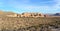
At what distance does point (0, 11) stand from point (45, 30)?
93934mm

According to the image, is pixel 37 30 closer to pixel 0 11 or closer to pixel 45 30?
pixel 45 30

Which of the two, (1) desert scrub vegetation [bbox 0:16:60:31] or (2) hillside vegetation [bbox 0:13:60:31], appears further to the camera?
(1) desert scrub vegetation [bbox 0:16:60:31]

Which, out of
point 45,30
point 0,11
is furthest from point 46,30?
point 0,11

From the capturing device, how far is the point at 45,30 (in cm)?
2391

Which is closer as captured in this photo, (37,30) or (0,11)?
(37,30)

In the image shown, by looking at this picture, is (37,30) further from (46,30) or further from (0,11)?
(0,11)

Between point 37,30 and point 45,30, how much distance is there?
3.77 feet

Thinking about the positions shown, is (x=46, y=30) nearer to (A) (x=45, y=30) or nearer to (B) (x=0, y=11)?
(A) (x=45, y=30)

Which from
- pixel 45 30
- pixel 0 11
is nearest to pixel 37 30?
pixel 45 30

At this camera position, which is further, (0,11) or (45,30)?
(0,11)

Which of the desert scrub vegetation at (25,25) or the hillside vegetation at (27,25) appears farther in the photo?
the desert scrub vegetation at (25,25)

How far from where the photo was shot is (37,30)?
24250 millimetres

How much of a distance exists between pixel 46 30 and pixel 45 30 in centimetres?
15

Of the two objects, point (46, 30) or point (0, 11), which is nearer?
point (46, 30)
